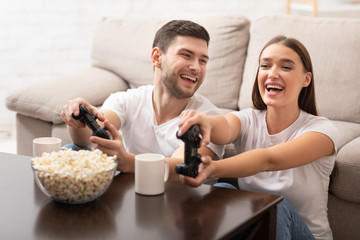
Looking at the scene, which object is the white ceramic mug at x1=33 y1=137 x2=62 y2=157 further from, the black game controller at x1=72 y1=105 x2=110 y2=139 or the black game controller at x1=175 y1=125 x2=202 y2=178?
the black game controller at x1=175 y1=125 x2=202 y2=178

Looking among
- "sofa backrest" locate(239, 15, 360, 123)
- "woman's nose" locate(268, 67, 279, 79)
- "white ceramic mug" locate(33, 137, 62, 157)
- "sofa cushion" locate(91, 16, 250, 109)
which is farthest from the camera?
"sofa cushion" locate(91, 16, 250, 109)

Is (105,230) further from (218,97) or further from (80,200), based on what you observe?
(218,97)

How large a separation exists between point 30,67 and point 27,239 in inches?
117

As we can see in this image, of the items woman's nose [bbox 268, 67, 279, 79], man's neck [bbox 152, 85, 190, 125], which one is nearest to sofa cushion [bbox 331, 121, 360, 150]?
woman's nose [bbox 268, 67, 279, 79]

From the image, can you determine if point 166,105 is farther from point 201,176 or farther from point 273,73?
point 201,176

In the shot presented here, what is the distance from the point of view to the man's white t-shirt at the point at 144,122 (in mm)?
1856

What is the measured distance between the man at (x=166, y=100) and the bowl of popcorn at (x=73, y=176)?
512mm

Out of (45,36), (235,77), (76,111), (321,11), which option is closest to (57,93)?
(235,77)

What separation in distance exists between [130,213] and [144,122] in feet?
2.39

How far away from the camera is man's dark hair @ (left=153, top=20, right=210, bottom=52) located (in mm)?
1860

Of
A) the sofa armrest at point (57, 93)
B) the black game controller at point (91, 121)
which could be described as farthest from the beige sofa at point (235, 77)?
the black game controller at point (91, 121)

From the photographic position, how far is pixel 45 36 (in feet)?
12.7

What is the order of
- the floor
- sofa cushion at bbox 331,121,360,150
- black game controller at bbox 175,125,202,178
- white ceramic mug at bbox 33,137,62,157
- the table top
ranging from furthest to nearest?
the floor
sofa cushion at bbox 331,121,360,150
white ceramic mug at bbox 33,137,62,157
black game controller at bbox 175,125,202,178
the table top

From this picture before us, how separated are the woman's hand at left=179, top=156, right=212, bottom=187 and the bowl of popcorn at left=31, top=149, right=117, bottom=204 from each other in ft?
0.58
